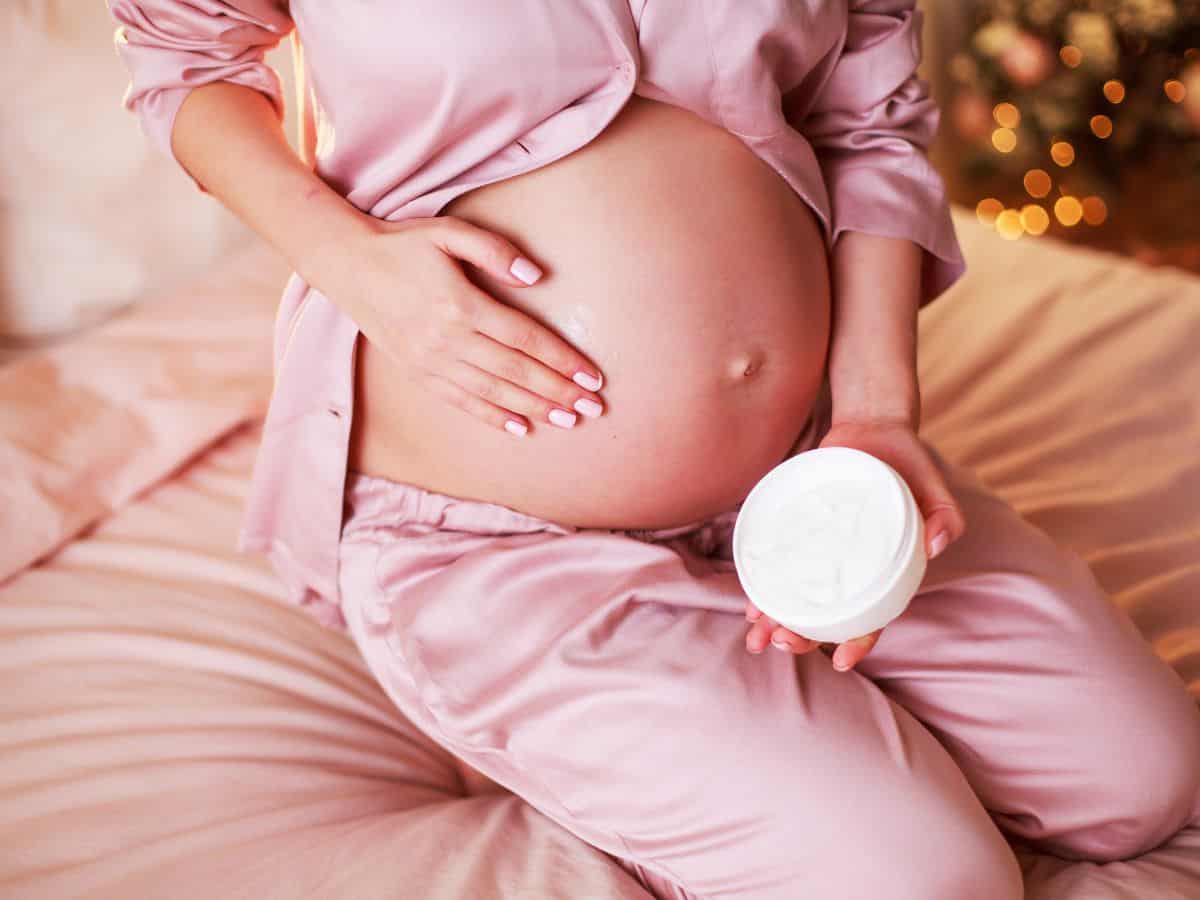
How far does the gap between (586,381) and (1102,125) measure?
1.93m

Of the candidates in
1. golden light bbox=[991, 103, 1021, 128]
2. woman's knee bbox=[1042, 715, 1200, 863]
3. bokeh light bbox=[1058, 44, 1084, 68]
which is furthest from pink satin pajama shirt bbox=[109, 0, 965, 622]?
golden light bbox=[991, 103, 1021, 128]

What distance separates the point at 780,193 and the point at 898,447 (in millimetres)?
217

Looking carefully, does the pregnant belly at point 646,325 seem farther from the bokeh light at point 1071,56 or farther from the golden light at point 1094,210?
the golden light at point 1094,210

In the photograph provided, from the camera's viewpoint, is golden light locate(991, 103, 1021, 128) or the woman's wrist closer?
the woman's wrist

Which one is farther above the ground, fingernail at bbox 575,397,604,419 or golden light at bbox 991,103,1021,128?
fingernail at bbox 575,397,604,419

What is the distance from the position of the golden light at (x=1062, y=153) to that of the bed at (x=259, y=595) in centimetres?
93

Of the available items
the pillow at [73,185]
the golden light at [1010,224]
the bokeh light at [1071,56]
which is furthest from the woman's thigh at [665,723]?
the golden light at [1010,224]

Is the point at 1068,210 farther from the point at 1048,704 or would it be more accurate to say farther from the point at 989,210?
the point at 1048,704

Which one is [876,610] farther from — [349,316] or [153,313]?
[153,313]

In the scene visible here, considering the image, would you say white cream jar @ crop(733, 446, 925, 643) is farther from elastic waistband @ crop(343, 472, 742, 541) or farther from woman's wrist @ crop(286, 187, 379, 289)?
woman's wrist @ crop(286, 187, 379, 289)

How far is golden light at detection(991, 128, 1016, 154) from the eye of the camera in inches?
94.4

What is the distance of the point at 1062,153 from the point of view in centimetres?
238

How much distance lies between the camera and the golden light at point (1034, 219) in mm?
2521

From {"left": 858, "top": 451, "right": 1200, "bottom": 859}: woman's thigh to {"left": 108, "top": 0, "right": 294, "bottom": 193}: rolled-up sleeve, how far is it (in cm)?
67
